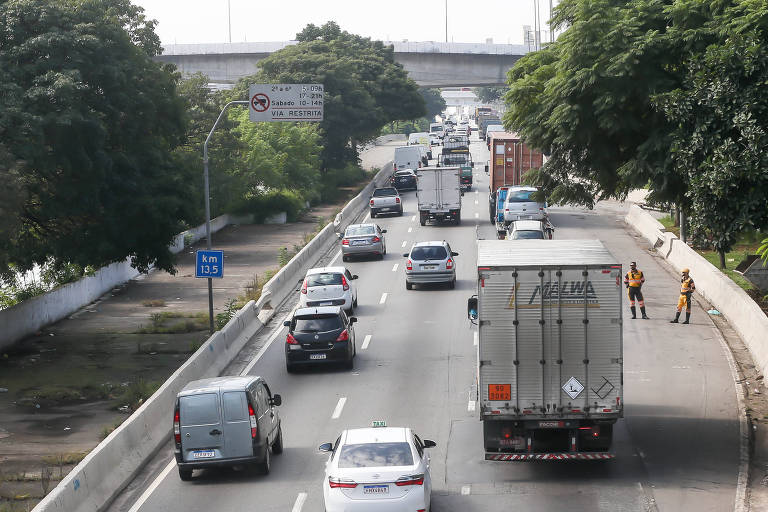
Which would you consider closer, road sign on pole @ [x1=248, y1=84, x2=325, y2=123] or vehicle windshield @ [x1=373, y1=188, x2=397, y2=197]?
road sign on pole @ [x1=248, y1=84, x2=325, y2=123]

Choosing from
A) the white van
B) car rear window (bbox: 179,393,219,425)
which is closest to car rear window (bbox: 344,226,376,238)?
car rear window (bbox: 179,393,219,425)

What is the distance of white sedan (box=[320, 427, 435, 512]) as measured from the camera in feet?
47.8

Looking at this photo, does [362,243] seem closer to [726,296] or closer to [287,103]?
[287,103]

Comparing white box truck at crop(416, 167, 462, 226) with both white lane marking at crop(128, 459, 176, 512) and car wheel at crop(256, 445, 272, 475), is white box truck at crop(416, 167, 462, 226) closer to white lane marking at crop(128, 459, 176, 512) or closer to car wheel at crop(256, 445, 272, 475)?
white lane marking at crop(128, 459, 176, 512)

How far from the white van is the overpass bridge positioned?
723 inches

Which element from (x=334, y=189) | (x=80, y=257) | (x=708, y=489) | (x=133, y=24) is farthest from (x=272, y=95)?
(x=334, y=189)

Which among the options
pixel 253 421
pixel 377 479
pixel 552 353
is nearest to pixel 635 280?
pixel 552 353

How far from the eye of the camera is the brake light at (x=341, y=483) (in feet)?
48.0

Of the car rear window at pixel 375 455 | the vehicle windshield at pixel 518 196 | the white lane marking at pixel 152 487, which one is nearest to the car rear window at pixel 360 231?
the vehicle windshield at pixel 518 196

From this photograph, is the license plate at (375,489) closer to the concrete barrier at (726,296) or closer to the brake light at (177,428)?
the brake light at (177,428)

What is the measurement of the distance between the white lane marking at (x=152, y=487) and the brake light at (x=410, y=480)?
5.16 m

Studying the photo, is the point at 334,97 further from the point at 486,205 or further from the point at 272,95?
the point at 272,95

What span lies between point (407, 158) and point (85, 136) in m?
55.7

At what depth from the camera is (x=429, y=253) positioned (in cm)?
3778
